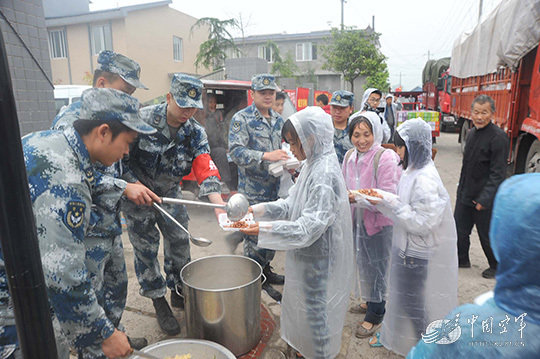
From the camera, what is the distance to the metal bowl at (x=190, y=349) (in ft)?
6.47

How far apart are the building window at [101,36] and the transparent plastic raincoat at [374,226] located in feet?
54.5

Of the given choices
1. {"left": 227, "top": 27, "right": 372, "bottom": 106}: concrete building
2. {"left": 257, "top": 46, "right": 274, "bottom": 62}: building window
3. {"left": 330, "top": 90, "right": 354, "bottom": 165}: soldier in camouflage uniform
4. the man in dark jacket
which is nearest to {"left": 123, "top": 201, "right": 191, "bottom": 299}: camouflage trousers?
{"left": 330, "top": 90, "right": 354, "bottom": 165}: soldier in camouflage uniform

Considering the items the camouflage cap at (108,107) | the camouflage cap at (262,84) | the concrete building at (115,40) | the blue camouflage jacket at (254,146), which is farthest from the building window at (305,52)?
the camouflage cap at (108,107)

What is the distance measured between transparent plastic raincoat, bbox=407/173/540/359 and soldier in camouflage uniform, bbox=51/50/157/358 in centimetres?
169

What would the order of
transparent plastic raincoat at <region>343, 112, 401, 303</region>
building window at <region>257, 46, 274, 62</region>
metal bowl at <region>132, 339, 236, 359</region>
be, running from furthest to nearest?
building window at <region>257, 46, 274, 62</region> → transparent plastic raincoat at <region>343, 112, 401, 303</region> → metal bowl at <region>132, 339, 236, 359</region>

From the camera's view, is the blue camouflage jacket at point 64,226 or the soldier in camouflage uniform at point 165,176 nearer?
the blue camouflage jacket at point 64,226

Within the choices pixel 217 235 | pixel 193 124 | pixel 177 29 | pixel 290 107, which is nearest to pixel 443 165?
pixel 290 107

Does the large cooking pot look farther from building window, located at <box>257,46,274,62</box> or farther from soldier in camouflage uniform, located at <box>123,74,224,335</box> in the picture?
building window, located at <box>257,46,274,62</box>

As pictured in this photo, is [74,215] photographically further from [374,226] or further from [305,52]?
[305,52]

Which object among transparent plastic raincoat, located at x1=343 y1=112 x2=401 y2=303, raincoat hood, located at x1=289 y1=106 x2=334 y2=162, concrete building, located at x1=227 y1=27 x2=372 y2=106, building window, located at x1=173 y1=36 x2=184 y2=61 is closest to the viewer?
raincoat hood, located at x1=289 y1=106 x2=334 y2=162

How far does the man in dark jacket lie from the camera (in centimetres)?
351

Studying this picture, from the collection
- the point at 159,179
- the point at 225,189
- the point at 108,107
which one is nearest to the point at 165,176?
the point at 159,179

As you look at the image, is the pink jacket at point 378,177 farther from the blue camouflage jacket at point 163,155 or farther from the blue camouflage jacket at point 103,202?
the blue camouflage jacket at point 103,202

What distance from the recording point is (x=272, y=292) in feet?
11.1
